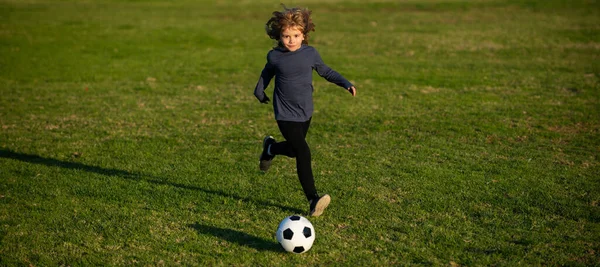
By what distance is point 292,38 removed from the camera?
621 cm

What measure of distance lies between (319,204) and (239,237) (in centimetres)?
96

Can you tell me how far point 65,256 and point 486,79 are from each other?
40.5 feet

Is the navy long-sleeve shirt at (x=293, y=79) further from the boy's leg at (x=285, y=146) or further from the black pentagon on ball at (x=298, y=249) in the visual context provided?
the black pentagon on ball at (x=298, y=249)

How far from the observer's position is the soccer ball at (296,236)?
5.46 metres

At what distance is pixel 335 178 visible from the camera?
787cm

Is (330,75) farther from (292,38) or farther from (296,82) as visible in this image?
(292,38)

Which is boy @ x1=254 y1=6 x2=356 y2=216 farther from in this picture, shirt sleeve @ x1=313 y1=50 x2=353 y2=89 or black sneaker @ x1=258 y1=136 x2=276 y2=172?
black sneaker @ x1=258 y1=136 x2=276 y2=172

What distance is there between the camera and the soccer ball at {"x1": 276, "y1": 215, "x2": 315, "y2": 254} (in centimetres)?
546

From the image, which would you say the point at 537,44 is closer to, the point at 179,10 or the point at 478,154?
the point at 478,154

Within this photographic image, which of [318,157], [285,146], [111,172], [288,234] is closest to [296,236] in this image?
[288,234]

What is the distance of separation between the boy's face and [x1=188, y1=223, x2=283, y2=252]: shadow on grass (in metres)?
2.12

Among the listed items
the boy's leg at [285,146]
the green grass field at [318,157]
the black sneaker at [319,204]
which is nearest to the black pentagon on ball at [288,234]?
the green grass field at [318,157]

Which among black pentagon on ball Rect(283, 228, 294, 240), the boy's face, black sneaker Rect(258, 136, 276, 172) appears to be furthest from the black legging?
black pentagon on ball Rect(283, 228, 294, 240)

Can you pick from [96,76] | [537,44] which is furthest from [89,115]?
[537,44]
